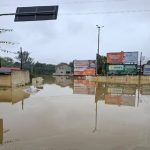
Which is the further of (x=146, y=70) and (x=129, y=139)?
(x=146, y=70)

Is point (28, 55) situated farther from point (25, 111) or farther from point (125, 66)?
point (25, 111)

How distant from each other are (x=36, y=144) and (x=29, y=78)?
40294 mm

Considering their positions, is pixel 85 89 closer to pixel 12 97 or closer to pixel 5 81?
pixel 5 81

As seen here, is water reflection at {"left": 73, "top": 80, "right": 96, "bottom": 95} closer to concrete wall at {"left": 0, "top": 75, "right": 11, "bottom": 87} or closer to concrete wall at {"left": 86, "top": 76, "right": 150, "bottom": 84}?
concrete wall at {"left": 86, "top": 76, "right": 150, "bottom": 84}

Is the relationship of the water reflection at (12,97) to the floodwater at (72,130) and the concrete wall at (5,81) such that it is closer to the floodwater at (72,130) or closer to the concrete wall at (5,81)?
the floodwater at (72,130)


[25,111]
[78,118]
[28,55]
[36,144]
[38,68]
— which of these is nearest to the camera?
[36,144]

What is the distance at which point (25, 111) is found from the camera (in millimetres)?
16828

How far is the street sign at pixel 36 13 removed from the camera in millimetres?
16953

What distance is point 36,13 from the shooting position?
17.2 meters

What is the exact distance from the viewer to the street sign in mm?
16953

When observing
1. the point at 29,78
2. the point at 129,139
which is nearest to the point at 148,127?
the point at 129,139

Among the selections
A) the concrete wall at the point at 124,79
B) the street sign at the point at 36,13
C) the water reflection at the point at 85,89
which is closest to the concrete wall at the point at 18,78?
the water reflection at the point at 85,89

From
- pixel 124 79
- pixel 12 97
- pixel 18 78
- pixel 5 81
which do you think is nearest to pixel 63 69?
pixel 124 79

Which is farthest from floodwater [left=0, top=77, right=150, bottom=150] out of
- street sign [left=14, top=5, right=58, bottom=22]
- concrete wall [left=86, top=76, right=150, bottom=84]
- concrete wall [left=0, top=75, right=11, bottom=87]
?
concrete wall [left=86, top=76, right=150, bottom=84]
